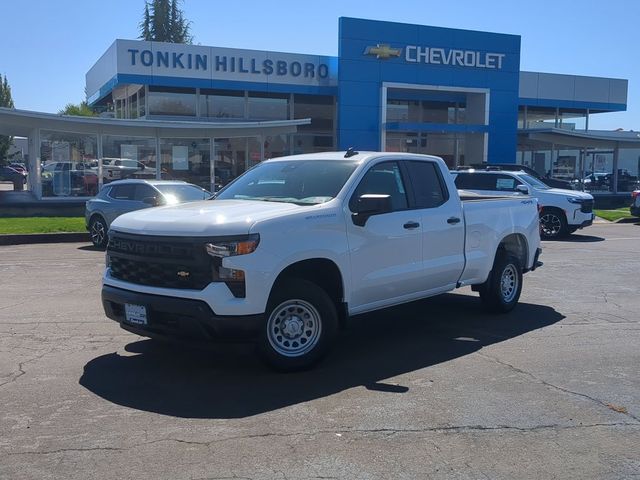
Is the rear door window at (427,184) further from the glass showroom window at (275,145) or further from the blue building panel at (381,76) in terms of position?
the blue building panel at (381,76)

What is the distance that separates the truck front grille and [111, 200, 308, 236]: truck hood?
0.08 meters

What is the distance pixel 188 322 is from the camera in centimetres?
561

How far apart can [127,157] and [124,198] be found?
388 inches

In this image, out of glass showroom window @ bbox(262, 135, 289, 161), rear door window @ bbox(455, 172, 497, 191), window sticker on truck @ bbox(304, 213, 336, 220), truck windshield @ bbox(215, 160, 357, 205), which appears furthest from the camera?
glass showroom window @ bbox(262, 135, 289, 161)

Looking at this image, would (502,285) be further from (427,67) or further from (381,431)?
(427,67)


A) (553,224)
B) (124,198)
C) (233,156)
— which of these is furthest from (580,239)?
(233,156)

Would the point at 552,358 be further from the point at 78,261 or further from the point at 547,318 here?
the point at 78,261

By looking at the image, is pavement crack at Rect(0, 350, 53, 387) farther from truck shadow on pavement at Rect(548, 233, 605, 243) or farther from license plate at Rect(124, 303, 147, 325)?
truck shadow on pavement at Rect(548, 233, 605, 243)

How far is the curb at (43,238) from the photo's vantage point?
16531mm

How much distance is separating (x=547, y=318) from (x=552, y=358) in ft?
6.47

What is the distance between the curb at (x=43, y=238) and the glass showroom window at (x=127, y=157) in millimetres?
7199

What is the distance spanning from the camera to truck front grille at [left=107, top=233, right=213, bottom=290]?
18.5 feet

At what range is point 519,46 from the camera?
109 ft

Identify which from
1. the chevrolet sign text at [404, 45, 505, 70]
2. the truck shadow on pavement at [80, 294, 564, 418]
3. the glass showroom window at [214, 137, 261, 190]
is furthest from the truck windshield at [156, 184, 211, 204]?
the chevrolet sign text at [404, 45, 505, 70]
